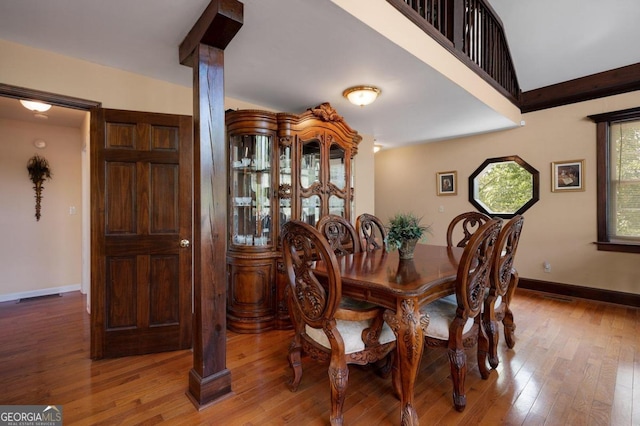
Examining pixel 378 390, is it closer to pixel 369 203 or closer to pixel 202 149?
pixel 202 149

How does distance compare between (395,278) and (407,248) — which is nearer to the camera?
(395,278)

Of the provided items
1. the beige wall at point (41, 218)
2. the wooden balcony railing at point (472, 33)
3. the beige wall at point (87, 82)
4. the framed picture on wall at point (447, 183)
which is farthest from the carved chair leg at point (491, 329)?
the beige wall at point (41, 218)

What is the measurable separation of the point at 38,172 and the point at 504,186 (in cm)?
653

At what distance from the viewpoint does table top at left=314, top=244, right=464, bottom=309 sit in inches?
60.6

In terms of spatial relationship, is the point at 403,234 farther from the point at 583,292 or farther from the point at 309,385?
the point at 583,292

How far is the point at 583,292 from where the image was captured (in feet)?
12.1

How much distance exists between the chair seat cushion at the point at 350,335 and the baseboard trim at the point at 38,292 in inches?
163

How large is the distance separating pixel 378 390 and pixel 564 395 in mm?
1138

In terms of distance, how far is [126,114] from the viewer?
2.31m

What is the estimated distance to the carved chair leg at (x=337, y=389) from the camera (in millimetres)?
1522

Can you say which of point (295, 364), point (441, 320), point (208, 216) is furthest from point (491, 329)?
point (208, 216)

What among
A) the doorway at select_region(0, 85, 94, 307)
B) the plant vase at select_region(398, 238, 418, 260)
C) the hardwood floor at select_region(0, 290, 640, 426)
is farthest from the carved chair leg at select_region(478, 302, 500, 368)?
the doorway at select_region(0, 85, 94, 307)

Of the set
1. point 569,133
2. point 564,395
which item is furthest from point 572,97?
point 564,395

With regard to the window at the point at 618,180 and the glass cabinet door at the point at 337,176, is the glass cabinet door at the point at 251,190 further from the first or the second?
the window at the point at 618,180
